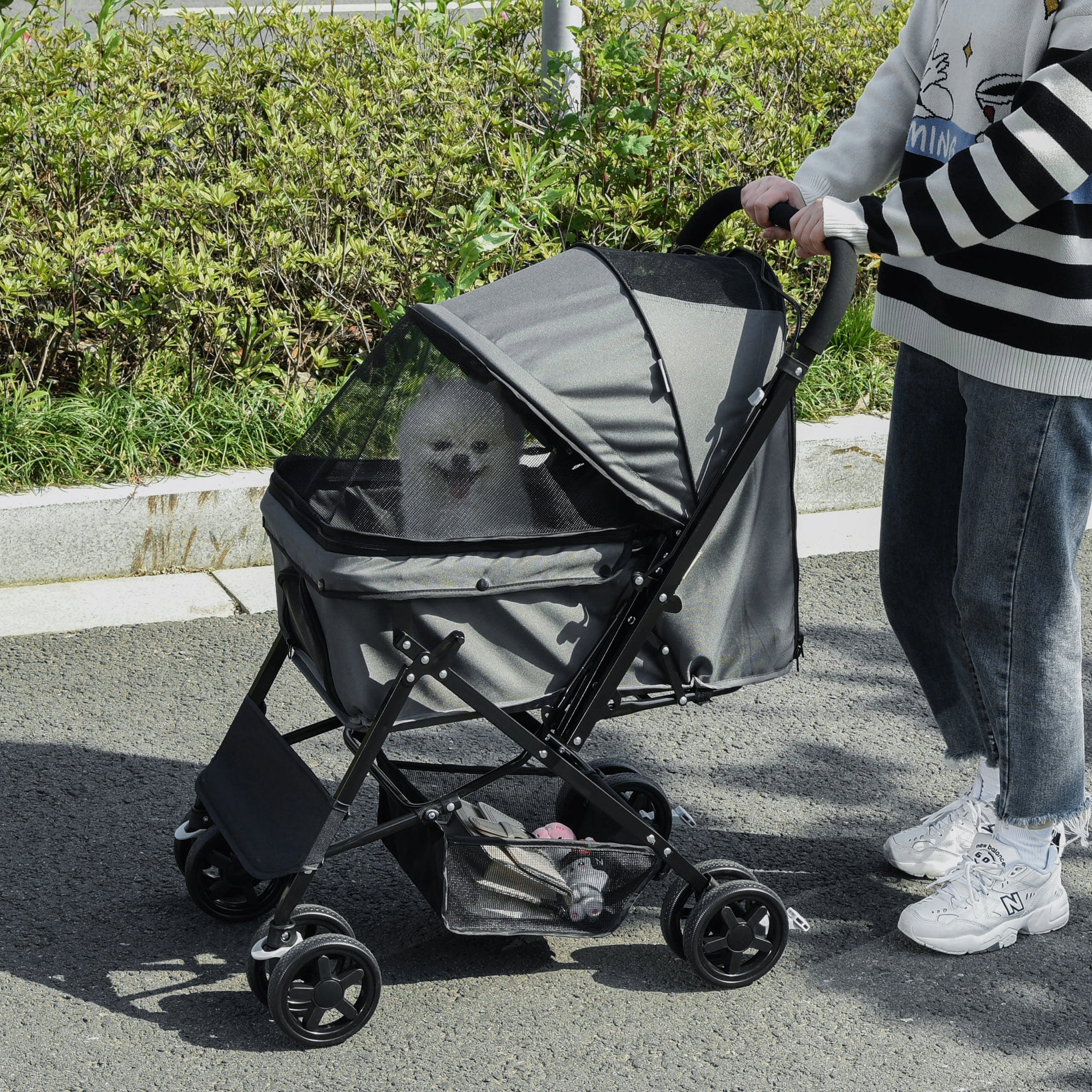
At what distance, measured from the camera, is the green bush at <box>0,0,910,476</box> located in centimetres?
469

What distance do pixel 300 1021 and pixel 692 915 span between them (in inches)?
27.5

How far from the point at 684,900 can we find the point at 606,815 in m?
0.23

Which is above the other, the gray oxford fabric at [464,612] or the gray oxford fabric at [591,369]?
the gray oxford fabric at [591,369]

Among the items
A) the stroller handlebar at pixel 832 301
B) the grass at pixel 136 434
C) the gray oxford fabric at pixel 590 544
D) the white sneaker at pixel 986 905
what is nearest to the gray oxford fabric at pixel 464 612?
the gray oxford fabric at pixel 590 544

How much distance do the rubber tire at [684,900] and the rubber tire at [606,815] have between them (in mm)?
160

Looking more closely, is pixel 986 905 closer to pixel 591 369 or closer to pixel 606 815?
pixel 606 815

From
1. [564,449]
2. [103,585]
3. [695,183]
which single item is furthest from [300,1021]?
[695,183]

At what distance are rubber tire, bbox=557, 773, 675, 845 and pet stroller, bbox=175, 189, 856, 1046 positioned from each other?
0.12 metres

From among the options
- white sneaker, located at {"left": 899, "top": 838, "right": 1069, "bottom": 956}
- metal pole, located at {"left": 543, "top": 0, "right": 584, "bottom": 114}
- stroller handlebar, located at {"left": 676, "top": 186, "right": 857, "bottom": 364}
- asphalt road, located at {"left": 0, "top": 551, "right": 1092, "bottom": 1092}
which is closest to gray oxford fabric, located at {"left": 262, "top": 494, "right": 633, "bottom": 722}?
stroller handlebar, located at {"left": 676, "top": 186, "right": 857, "bottom": 364}

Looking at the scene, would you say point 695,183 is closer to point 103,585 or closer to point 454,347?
point 103,585

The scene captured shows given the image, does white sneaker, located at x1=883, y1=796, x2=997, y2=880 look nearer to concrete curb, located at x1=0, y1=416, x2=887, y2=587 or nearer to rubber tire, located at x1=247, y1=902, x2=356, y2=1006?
rubber tire, located at x1=247, y1=902, x2=356, y2=1006

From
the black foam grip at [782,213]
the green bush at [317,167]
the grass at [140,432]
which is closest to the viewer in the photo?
the black foam grip at [782,213]

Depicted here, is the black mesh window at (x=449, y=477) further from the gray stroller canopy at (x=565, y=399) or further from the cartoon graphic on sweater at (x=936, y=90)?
the cartoon graphic on sweater at (x=936, y=90)

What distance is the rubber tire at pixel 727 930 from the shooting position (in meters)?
2.57
